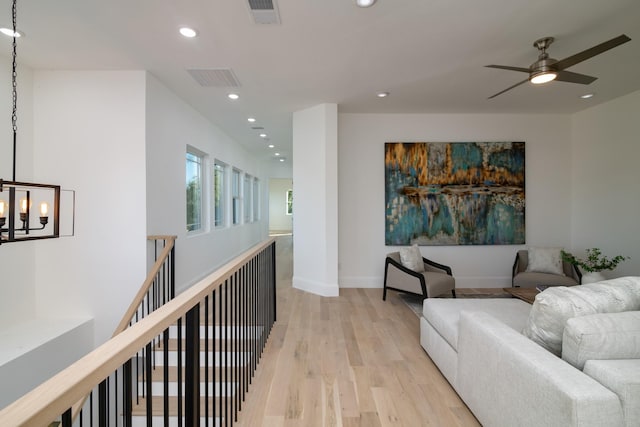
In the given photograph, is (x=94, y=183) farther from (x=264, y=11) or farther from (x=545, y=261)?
(x=545, y=261)

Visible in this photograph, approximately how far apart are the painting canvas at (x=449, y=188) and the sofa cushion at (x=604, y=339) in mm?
3763

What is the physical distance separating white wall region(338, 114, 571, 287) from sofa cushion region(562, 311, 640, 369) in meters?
3.80

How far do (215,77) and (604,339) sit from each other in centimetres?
406

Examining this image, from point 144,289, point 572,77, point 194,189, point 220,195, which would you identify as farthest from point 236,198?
point 572,77

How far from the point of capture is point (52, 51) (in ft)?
10.3

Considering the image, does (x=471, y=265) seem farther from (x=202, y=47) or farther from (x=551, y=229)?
(x=202, y=47)

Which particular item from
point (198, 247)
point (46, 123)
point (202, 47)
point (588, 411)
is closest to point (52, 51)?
point (46, 123)

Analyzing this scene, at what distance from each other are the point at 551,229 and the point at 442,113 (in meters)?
2.69

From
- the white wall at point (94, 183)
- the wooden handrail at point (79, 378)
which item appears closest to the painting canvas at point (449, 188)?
the white wall at point (94, 183)

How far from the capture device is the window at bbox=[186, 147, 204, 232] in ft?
17.5

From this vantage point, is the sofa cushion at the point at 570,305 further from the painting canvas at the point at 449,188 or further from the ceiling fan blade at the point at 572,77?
the painting canvas at the point at 449,188

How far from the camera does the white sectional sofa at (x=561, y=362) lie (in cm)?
124

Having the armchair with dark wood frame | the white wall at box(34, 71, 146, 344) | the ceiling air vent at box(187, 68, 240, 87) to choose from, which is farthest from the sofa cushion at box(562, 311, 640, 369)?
the white wall at box(34, 71, 146, 344)

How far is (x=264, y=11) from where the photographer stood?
8.11ft
